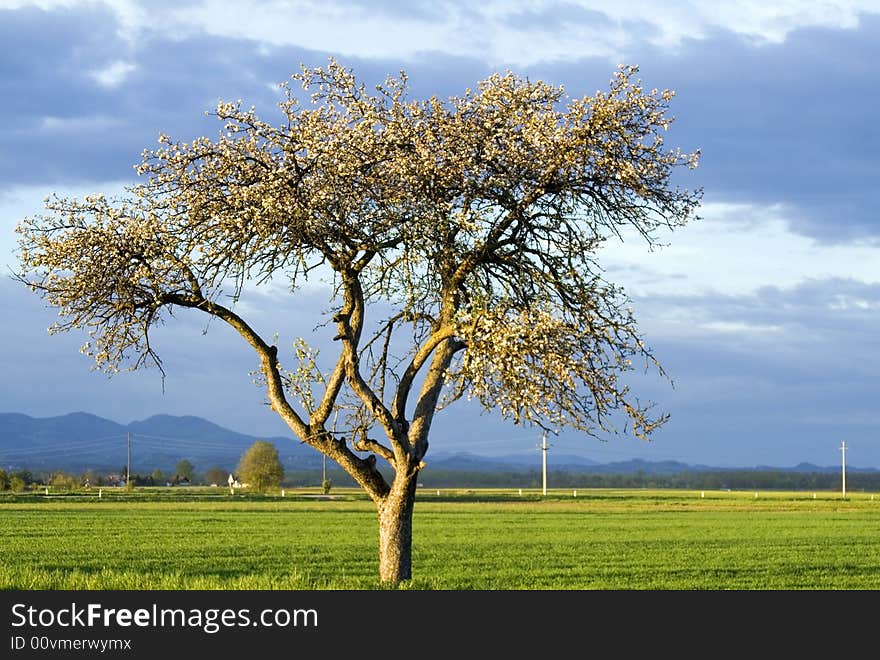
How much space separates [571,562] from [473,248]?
2496cm

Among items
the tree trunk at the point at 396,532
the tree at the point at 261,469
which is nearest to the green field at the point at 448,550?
the tree trunk at the point at 396,532

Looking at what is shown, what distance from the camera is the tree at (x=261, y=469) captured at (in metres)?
188

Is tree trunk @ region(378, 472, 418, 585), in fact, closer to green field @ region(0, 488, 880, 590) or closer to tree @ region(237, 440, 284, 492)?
green field @ region(0, 488, 880, 590)

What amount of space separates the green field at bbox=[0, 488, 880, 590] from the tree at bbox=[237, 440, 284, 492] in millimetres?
80239

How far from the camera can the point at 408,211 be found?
21.5 meters

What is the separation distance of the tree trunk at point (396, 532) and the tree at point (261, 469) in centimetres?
16584

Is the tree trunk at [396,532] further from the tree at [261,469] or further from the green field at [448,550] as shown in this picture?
the tree at [261,469]

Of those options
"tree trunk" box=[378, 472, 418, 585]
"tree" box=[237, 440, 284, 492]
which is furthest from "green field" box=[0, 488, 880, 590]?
"tree" box=[237, 440, 284, 492]

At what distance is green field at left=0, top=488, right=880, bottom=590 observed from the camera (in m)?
33.3

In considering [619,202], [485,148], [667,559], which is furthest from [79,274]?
[667,559]

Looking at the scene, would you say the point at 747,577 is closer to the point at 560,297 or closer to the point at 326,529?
the point at 560,297

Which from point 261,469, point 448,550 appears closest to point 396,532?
point 448,550

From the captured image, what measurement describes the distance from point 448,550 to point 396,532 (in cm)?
2981

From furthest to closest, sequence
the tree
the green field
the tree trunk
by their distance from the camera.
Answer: the tree
the green field
the tree trunk
